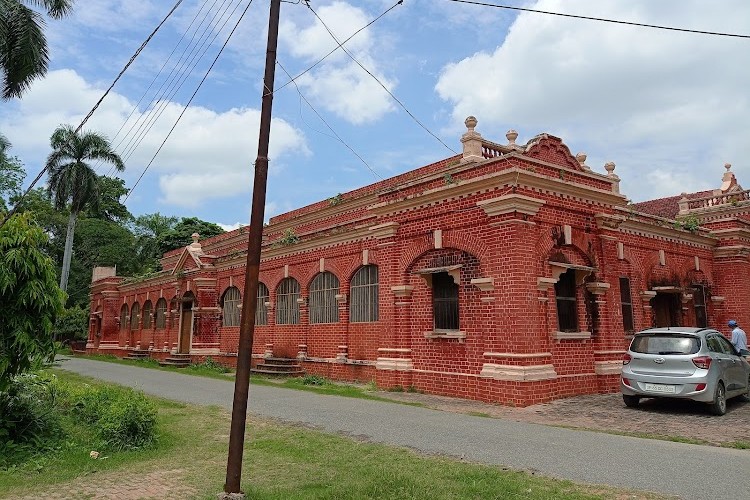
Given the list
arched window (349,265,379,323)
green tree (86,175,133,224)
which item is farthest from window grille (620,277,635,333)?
green tree (86,175,133,224)

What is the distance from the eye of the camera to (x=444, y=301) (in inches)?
516

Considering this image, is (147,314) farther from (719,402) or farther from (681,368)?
(719,402)

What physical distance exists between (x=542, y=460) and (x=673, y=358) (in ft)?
16.4

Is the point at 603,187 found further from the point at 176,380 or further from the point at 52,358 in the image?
the point at 176,380

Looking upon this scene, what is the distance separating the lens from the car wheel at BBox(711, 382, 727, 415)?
10069mm

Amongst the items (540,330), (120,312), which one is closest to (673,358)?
(540,330)

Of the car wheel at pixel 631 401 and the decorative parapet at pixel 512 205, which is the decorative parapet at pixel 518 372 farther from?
the decorative parapet at pixel 512 205

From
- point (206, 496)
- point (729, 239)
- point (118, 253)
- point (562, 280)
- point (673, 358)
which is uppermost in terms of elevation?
point (118, 253)

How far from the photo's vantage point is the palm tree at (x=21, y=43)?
19938 millimetres

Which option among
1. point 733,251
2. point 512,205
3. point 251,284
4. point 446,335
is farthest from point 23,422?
point 733,251

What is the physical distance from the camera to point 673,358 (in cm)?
1027

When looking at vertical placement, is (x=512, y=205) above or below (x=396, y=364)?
above

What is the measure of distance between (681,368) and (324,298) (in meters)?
11.3

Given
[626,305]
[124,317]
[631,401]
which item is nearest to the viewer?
[631,401]
